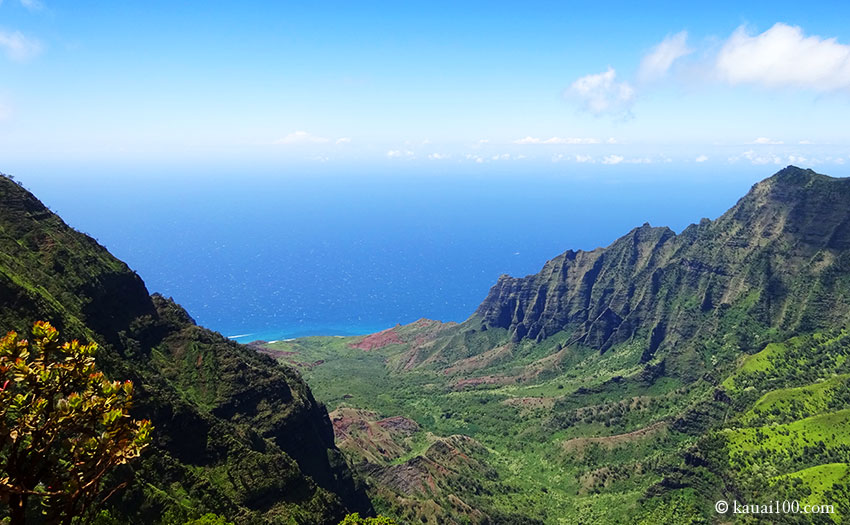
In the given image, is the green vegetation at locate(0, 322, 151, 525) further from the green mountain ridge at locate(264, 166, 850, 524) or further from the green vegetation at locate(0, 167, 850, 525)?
the green mountain ridge at locate(264, 166, 850, 524)

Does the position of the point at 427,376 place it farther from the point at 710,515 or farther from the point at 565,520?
the point at 710,515

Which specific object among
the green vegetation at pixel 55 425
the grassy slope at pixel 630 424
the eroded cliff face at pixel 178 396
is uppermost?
the green vegetation at pixel 55 425

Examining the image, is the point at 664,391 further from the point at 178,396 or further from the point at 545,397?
the point at 178,396

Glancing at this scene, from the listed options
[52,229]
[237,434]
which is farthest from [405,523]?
[52,229]

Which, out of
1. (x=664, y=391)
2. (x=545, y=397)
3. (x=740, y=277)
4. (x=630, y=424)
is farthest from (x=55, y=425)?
(x=740, y=277)

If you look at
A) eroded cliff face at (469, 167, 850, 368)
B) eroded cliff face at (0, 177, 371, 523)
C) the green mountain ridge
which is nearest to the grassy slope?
the green mountain ridge

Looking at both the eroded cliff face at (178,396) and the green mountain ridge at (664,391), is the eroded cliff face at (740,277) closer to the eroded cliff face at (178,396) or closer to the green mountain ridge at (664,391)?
the green mountain ridge at (664,391)

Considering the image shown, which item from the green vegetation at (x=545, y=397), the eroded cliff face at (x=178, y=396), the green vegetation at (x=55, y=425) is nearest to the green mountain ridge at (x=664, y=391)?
the green vegetation at (x=545, y=397)
